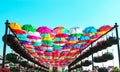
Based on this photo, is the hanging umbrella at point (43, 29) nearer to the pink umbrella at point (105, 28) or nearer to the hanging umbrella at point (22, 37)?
the hanging umbrella at point (22, 37)

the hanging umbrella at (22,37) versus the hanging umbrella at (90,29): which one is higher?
the hanging umbrella at (90,29)

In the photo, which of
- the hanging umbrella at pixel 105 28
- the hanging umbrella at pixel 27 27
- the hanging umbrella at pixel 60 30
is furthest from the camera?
the hanging umbrella at pixel 60 30

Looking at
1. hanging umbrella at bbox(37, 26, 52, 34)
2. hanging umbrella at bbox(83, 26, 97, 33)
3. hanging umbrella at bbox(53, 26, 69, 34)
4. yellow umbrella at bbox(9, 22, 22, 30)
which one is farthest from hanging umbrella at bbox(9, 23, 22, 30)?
hanging umbrella at bbox(83, 26, 97, 33)

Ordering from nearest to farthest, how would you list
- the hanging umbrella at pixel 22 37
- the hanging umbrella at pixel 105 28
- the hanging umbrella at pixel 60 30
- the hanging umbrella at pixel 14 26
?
the hanging umbrella at pixel 14 26
the hanging umbrella at pixel 105 28
the hanging umbrella at pixel 22 37
the hanging umbrella at pixel 60 30

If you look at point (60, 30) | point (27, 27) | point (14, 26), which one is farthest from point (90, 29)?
point (14, 26)

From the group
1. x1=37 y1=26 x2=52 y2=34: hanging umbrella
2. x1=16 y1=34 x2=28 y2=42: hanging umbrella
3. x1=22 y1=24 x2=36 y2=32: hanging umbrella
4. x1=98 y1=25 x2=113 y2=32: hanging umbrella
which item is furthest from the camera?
x1=37 y1=26 x2=52 y2=34: hanging umbrella

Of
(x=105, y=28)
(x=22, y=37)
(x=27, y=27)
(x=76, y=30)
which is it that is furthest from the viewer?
(x=22, y=37)

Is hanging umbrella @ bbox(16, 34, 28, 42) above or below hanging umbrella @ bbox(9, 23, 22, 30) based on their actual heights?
below

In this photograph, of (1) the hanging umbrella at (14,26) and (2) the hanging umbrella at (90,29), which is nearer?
(1) the hanging umbrella at (14,26)

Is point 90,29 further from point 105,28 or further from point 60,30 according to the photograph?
point 60,30

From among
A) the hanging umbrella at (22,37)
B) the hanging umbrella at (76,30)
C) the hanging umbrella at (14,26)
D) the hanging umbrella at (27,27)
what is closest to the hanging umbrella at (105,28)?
the hanging umbrella at (76,30)

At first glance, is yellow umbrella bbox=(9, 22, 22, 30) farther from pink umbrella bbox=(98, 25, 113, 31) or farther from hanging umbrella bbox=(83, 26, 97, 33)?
pink umbrella bbox=(98, 25, 113, 31)

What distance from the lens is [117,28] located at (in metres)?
17.8

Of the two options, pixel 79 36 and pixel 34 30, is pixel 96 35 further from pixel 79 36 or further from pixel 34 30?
pixel 34 30
